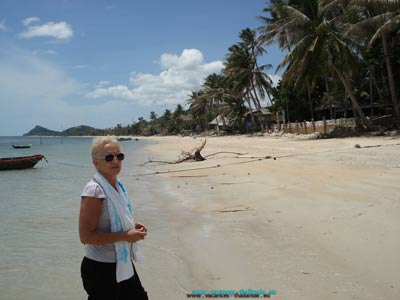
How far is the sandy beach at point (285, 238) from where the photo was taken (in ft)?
11.8

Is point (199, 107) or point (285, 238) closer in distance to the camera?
point (285, 238)

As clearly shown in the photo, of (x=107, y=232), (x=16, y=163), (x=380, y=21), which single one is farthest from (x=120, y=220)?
(x=380, y=21)

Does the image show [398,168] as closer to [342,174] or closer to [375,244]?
[342,174]

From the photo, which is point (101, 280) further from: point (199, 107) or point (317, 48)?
point (199, 107)

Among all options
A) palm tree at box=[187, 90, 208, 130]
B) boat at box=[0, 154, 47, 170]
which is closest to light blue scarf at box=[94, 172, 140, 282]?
boat at box=[0, 154, 47, 170]

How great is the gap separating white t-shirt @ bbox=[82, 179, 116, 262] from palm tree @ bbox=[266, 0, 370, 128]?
24.5 metres

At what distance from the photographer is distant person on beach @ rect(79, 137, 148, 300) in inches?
82.3

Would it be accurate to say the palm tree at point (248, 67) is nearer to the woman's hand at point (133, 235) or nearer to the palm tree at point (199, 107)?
the palm tree at point (199, 107)

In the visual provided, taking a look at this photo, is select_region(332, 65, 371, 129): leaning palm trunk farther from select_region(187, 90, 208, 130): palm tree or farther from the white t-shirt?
select_region(187, 90, 208, 130): palm tree

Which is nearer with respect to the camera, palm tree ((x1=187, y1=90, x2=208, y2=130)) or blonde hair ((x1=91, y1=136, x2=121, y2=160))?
blonde hair ((x1=91, y1=136, x2=121, y2=160))

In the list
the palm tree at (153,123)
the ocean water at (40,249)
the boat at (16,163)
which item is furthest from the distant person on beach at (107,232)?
the palm tree at (153,123)

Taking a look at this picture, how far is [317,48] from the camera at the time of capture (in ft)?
82.1

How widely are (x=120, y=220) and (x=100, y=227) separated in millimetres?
121

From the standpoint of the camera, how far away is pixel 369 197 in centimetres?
650
